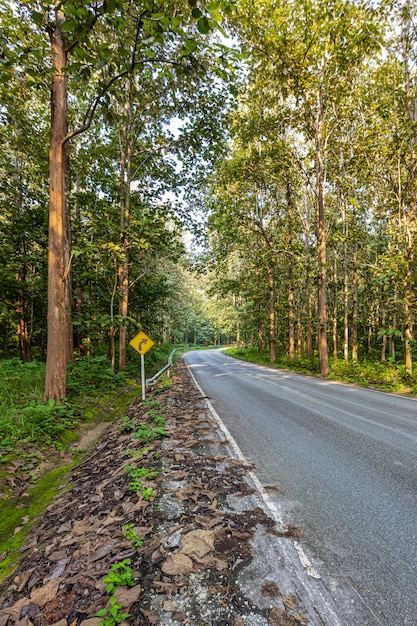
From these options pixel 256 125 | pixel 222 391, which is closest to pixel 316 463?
pixel 222 391

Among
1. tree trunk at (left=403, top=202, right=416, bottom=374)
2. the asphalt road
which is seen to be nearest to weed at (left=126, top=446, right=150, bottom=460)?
the asphalt road

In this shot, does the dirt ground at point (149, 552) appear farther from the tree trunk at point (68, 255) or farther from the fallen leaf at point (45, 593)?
the tree trunk at point (68, 255)

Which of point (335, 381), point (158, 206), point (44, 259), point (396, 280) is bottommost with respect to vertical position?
point (335, 381)

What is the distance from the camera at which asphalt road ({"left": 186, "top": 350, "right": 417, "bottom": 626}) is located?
2.24m

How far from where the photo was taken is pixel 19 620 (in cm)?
211

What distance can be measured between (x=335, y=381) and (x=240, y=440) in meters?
9.53

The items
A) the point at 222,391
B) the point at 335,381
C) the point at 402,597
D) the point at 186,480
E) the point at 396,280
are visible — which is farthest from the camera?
the point at 335,381

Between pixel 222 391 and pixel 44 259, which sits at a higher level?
pixel 44 259

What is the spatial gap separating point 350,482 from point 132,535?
2.68 meters

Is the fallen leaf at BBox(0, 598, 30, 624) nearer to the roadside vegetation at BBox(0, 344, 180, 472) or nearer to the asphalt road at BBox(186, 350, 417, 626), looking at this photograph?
the asphalt road at BBox(186, 350, 417, 626)

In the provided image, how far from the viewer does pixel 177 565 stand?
2.32 meters

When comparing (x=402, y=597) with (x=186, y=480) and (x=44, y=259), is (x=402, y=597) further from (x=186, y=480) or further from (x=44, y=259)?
(x=44, y=259)

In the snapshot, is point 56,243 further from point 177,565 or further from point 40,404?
point 177,565

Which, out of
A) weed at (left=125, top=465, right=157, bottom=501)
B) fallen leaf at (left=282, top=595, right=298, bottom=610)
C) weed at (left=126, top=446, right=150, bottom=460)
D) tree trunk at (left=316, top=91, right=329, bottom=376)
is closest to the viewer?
fallen leaf at (left=282, top=595, right=298, bottom=610)
